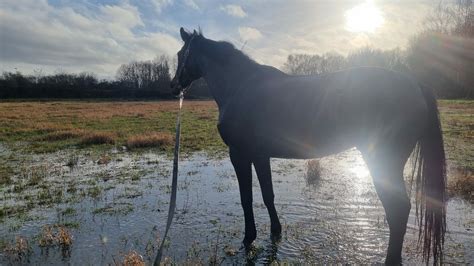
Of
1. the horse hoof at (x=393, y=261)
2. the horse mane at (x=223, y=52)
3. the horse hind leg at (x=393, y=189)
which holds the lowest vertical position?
the horse hoof at (x=393, y=261)

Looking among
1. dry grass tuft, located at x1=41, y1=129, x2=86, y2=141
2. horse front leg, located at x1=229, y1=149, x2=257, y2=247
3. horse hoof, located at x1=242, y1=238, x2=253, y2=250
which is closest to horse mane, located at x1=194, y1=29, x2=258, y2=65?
horse front leg, located at x1=229, y1=149, x2=257, y2=247

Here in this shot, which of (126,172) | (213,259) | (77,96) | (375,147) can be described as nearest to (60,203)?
(126,172)

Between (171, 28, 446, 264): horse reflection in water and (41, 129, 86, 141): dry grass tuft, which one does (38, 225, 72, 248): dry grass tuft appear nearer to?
(171, 28, 446, 264): horse reflection in water

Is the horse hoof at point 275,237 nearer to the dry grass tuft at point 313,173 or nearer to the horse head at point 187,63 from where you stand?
the horse head at point 187,63

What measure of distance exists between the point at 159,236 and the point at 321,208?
10.0ft

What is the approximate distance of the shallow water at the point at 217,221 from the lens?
4840mm

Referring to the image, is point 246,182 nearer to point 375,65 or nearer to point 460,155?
point 460,155

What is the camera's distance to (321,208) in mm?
6738

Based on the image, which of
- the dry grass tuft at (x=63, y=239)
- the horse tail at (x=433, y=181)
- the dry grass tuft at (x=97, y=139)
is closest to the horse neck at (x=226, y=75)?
the horse tail at (x=433, y=181)

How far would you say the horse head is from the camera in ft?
18.7

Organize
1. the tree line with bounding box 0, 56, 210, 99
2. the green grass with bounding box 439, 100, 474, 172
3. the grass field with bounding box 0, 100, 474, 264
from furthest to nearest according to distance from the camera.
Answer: the tree line with bounding box 0, 56, 210, 99, the green grass with bounding box 439, 100, 474, 172, the grass field with bounding box 0, 100, 474, 264

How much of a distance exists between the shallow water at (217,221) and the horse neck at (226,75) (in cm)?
218

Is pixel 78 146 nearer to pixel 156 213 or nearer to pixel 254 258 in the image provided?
pixel 156 213

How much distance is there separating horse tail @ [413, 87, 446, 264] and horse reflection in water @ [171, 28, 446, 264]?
0.4 inches
